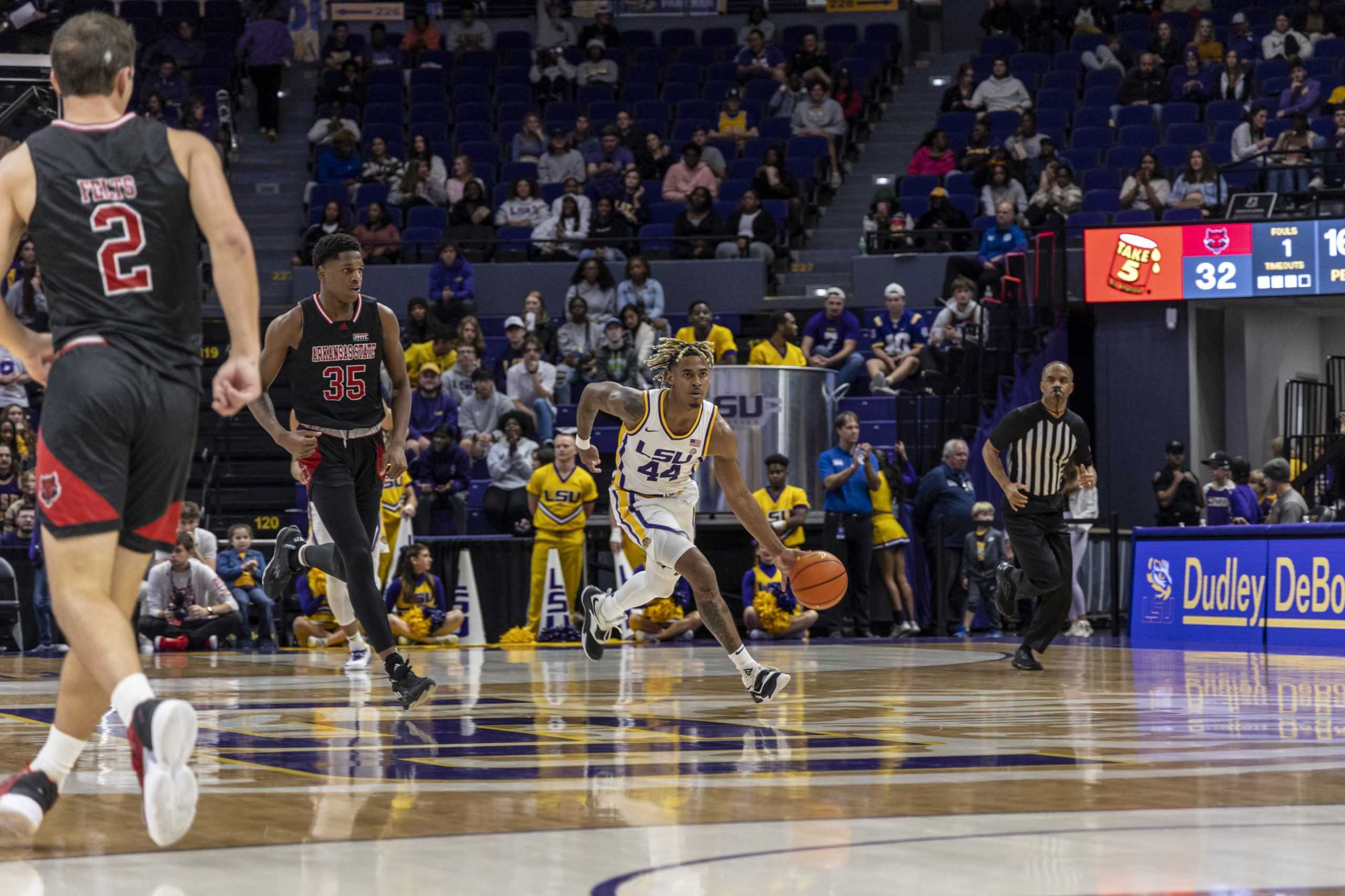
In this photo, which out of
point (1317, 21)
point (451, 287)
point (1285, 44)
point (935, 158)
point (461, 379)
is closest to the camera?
point (461, 379)

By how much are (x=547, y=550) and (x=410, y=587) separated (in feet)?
4.58

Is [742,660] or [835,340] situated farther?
[835,340]

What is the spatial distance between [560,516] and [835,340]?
Answer: 4445 mm

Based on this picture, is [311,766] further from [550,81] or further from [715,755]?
[550,81]

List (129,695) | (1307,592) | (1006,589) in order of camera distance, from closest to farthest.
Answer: (129,695) < (1006,589) < (1307,592)

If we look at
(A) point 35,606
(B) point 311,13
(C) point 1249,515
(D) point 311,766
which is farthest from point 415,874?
(B) point 311,13

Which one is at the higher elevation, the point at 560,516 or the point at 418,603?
the point at 560,516

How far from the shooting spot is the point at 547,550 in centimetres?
1623

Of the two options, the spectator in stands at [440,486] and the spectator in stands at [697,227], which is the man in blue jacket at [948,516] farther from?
the spectator in stands at [697,227]

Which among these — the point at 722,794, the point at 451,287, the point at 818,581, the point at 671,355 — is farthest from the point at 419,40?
the point at 722,794

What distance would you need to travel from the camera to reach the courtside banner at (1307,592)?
14375 millimetres

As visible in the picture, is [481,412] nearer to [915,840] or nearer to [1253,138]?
[1253,138]

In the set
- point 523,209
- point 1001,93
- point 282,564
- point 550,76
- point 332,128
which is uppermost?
point 550,76

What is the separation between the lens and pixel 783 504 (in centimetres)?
1611
